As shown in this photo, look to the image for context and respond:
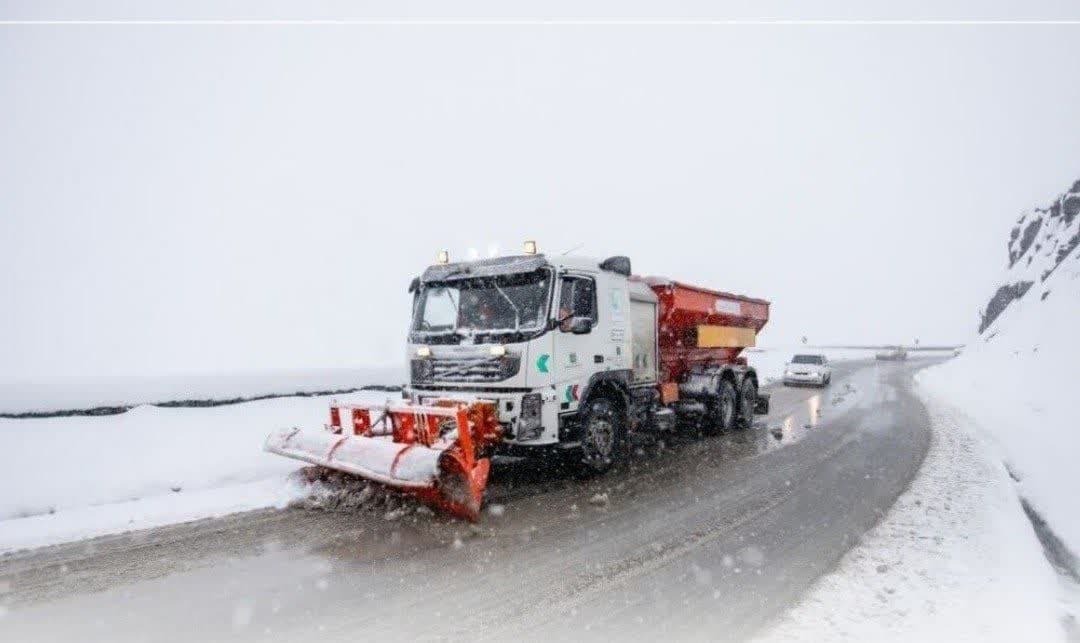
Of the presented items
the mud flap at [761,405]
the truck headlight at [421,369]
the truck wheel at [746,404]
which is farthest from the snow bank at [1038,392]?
the truck headlight at [421,369]

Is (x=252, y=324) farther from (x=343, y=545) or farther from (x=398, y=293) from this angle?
(x=343, y=545)

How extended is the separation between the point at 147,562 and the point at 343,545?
63.5 inches

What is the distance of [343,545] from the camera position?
5188 mm

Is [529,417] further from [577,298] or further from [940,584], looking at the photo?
[940,584]

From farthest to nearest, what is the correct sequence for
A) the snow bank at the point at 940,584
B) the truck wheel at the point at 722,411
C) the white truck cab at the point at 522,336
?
the truck wheel at the point at 722,411, the white truck cab at the point at 522,336, the snow bank at the point at 940,584

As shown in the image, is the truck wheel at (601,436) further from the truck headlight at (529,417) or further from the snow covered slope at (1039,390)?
the snow covered slope at (1039,390)

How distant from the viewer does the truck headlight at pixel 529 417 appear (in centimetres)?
674

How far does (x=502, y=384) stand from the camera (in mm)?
6895

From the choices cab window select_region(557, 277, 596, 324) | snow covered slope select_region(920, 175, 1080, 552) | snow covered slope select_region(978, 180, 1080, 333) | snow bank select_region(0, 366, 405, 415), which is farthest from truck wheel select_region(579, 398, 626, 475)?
snow covered slope select_region(978, 180, 1080, 333)

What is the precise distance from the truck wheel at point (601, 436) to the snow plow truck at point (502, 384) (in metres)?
0.02

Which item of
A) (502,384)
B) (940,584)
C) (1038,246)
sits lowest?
(940,584)

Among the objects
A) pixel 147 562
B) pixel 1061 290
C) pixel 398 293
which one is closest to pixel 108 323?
pixel 398 293

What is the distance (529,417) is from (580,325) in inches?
51.9

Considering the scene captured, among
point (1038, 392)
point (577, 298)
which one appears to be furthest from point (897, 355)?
point (577, 298)
